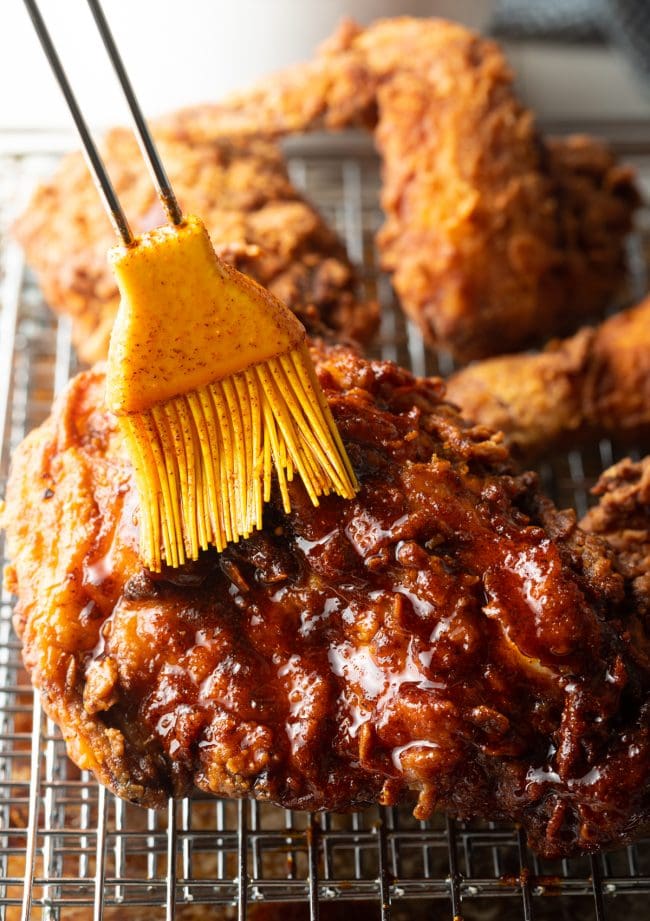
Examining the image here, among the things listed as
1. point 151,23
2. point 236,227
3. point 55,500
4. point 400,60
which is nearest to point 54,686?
point 55,500

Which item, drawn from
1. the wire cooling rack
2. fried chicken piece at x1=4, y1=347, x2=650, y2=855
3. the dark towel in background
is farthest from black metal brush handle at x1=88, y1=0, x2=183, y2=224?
the dark towel in background

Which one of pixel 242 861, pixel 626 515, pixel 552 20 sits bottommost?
pixel 242 861

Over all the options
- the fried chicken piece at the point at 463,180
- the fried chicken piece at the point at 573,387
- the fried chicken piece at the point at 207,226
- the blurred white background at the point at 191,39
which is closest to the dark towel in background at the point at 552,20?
the blurred white background at the point at 191,39

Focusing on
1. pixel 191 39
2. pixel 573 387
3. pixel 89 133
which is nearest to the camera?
pixel 89 133

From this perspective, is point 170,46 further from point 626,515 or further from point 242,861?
point 242,861

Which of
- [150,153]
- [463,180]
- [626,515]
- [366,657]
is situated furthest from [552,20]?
[366,657]

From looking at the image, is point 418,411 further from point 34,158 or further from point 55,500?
point 34,158

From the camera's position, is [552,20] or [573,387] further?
[552,20]
